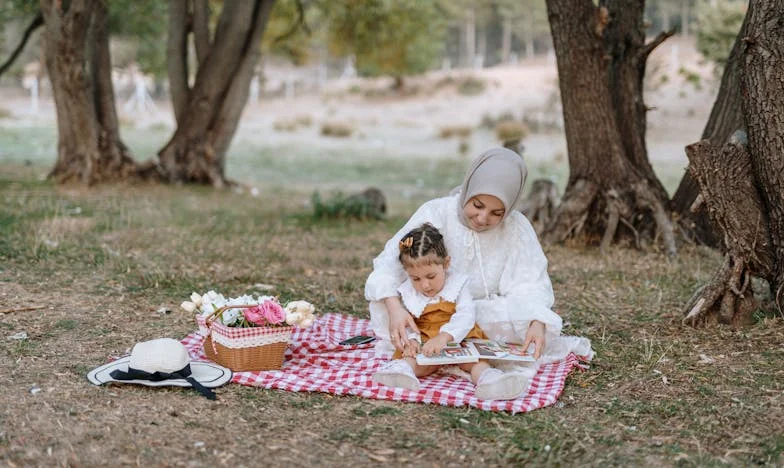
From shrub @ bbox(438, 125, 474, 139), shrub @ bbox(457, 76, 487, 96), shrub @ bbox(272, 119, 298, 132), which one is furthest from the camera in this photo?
shrub @ bbox(457, 76, 487, 96)

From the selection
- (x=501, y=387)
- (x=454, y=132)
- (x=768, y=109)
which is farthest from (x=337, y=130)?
(x=501, y=387)

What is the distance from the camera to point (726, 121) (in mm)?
7922

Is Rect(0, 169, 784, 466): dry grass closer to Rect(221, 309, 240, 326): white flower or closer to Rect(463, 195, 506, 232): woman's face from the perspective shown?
Rect(221, 309, 240, 326): white flower

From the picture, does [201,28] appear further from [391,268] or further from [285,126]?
[285,126]

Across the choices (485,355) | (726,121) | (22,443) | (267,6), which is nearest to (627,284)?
(726,121)

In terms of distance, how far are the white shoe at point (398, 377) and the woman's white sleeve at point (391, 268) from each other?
1.68 ft

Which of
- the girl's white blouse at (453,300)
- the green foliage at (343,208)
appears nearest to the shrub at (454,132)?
the green foliage at (343,208)

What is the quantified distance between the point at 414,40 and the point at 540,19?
42184mm

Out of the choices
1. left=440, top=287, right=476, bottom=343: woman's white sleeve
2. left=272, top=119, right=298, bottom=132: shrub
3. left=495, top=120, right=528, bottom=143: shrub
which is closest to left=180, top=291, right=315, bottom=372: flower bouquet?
left=440, top=287, right=476, bottom=343: woman's white sleeve

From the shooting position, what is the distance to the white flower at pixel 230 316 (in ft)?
14.8

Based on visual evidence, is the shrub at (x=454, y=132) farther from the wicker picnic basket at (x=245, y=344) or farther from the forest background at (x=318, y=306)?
the wicker picnic basket at (x=245, y=344)

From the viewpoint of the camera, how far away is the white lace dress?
15.6 ft

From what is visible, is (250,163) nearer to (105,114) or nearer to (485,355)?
(105,114)

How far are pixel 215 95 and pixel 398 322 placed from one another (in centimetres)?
961
